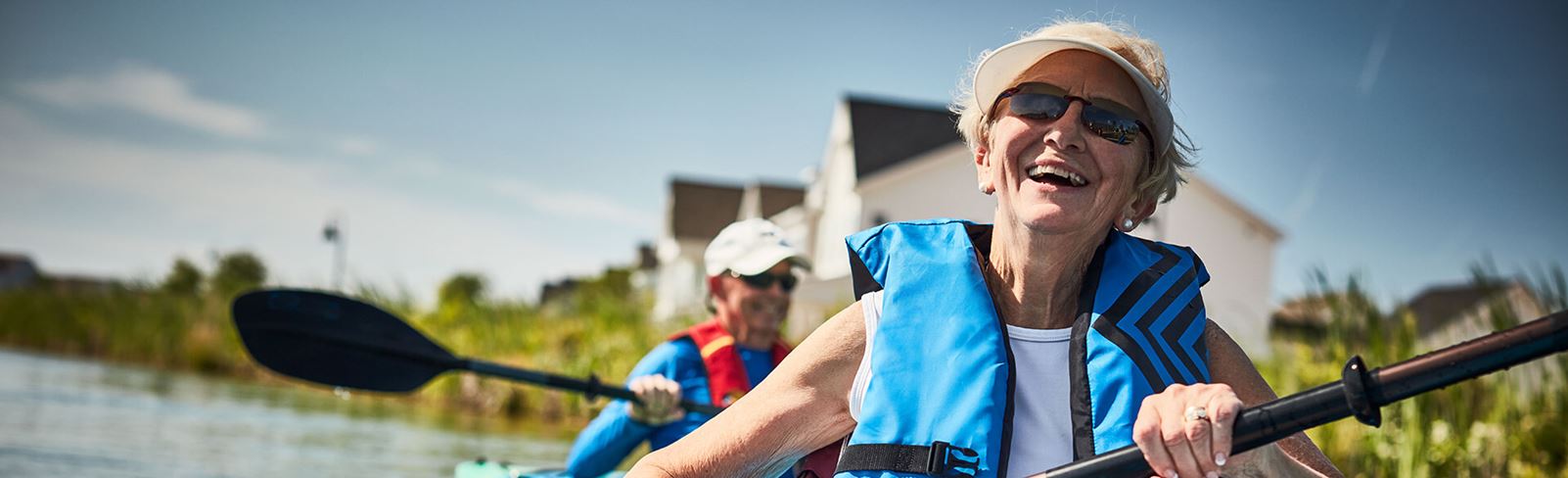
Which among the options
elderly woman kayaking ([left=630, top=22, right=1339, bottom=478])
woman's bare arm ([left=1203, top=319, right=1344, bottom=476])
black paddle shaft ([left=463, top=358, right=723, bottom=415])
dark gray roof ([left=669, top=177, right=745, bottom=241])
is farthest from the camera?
dark gray roof ([left=669, top=177, right=745, bottom=241])

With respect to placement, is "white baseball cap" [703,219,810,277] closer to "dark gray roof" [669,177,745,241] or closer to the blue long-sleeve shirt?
the blue long-sleeve shirt

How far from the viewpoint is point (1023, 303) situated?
1.93 metres

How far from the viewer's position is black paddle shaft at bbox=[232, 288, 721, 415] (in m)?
4.57

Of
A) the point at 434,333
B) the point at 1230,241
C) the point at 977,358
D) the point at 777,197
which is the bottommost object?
the point at 977,358

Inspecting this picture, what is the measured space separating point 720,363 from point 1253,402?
2.99m

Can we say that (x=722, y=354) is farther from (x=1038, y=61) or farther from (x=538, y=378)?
(x=1038, y=61)

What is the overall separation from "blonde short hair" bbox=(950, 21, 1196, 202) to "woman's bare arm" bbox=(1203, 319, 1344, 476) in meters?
0.23

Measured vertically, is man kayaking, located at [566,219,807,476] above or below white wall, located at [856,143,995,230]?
below

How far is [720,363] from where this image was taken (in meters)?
4.67

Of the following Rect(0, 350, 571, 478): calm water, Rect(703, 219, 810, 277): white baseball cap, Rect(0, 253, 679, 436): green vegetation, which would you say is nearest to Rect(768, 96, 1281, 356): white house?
Rect(0, 253, 679, 436): green vegetation

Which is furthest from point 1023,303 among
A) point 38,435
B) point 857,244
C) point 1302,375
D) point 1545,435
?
point 38,435

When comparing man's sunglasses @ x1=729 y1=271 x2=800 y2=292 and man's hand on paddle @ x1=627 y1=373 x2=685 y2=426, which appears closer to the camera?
man's hand on paddle @ x1=627 y1=373 x2=685 y2=426

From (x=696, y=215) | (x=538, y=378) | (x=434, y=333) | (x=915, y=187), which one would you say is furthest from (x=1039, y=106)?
(x=696, y=215)

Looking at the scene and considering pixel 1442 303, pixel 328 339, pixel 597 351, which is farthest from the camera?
pixel 1442 303
